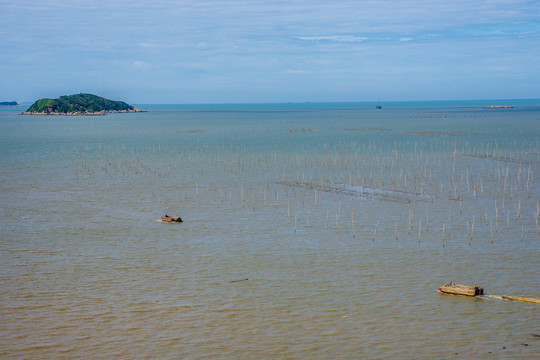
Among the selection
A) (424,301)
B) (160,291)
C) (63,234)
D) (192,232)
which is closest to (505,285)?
(424,301)

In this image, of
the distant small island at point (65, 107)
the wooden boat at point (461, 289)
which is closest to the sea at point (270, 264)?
the wooden boat at point (461, 289)

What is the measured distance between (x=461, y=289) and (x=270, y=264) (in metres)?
6.45

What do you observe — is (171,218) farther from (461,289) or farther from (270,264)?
(461,289)

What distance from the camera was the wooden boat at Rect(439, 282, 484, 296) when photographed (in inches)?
627

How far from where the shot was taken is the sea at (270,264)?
45.1 ft

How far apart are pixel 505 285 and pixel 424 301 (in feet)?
9.92

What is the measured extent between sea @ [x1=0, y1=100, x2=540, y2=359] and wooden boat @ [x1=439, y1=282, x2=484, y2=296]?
0.76ft

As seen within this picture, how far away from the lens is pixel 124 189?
1337 inches

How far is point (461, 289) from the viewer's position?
52.5 ft

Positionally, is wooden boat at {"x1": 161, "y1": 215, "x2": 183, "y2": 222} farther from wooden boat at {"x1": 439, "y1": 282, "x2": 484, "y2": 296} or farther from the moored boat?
wooden boat at {"x1": 439, "y1": 282, "x2": 484, "y2": 296}

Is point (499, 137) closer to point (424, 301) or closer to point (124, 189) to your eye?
point (124, 189)

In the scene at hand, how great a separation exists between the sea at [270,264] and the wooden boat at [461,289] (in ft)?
0.76

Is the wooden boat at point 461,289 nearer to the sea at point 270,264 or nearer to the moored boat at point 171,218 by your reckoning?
the sea at point 270,264

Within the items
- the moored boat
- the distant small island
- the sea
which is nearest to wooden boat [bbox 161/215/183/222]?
the moored boat
